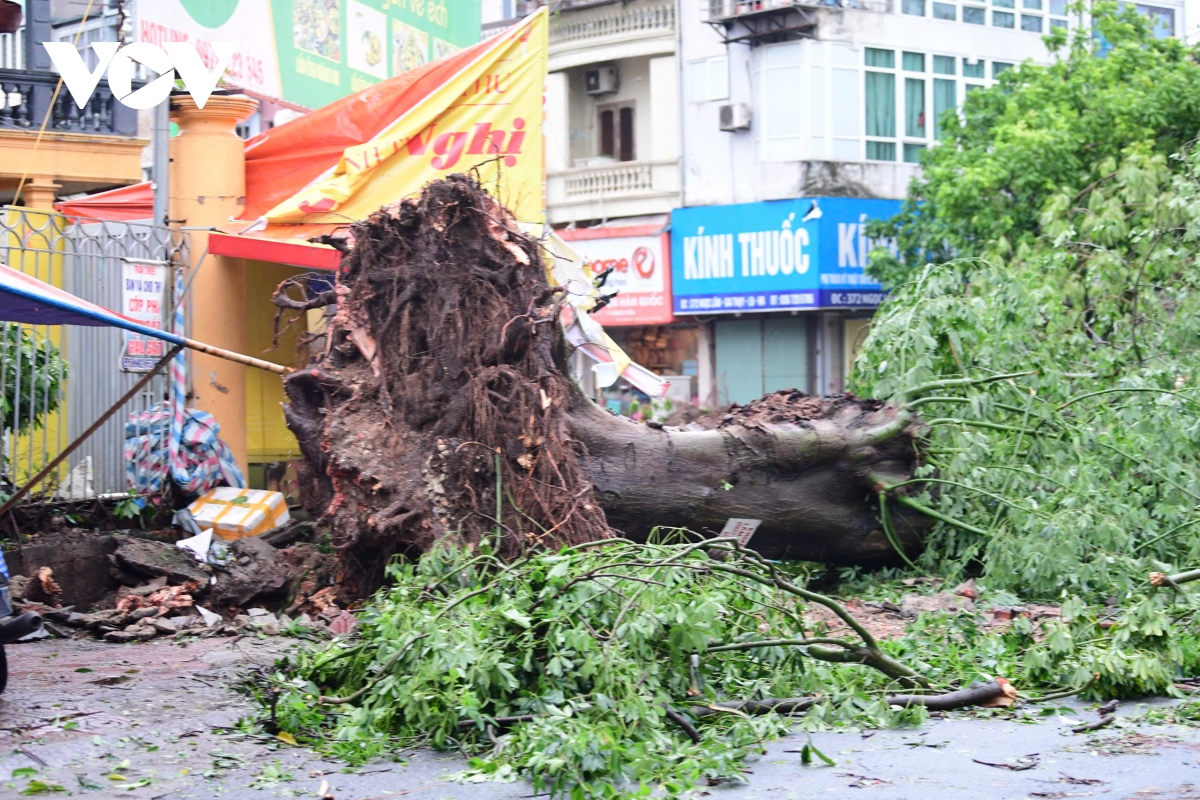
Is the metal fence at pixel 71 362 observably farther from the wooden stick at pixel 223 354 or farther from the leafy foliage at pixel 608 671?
the leafy foliage at pixel 608 671

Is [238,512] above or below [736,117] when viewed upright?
below

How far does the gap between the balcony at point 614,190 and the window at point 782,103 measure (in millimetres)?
2169

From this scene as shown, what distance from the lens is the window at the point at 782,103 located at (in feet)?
76.4

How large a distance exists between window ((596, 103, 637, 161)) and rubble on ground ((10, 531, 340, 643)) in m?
19.4

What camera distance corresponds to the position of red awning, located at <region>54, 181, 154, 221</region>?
13.0 meters

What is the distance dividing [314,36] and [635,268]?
44.8 feet

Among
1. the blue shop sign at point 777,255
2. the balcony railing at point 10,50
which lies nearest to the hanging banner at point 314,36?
the balcony railing at point 10,50

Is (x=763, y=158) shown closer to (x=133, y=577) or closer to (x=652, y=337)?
(x=652, y=337)

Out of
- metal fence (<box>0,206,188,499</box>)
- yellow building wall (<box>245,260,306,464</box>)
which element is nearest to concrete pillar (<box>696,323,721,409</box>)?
yellow building wall (<box>245,260,306,464</box>)

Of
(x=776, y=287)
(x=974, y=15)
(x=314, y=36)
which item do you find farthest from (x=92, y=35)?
(x=974, y=15)

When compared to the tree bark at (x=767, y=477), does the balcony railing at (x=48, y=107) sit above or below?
above

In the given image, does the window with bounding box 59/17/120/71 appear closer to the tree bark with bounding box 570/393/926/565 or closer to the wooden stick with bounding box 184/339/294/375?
the wooden stick with bounding box 184/339/294/375

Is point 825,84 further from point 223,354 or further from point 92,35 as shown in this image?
point 223,354

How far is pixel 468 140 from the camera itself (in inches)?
430
